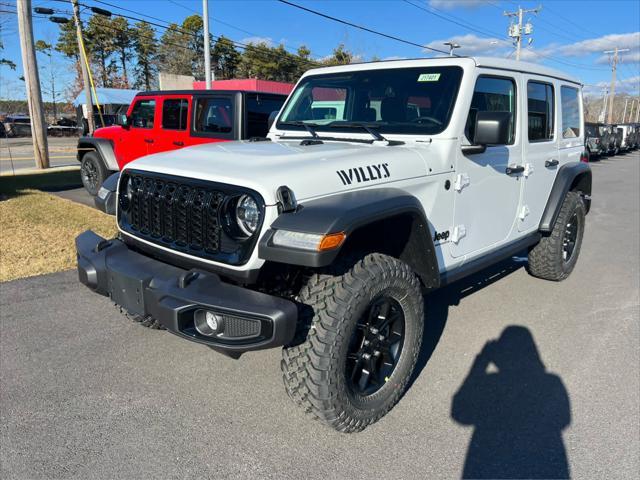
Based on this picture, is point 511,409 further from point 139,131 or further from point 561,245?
point 139,131

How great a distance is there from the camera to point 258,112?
7496 mm

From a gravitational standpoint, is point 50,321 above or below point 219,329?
below

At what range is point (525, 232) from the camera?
434 cm

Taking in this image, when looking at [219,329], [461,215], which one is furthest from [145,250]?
[461,215]

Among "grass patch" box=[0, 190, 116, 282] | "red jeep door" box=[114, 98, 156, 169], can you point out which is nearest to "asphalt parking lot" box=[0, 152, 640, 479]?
"grass patch" box=[0, 190, 116, 282]

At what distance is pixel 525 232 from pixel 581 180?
1371 mm

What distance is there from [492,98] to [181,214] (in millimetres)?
2397

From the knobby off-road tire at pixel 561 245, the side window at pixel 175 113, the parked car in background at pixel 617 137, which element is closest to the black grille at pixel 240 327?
the knobby off-road tire at pixel 561 245

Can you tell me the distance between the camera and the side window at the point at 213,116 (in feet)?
24.5

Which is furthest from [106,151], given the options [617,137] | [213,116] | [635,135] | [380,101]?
[635,135]

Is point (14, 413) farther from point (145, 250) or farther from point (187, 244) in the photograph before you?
point (187, 244)

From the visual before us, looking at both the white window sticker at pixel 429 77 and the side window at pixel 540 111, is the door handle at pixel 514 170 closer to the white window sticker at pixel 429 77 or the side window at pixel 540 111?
the side window at pixel 540 111

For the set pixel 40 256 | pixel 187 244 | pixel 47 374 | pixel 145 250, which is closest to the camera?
pixel 187 244

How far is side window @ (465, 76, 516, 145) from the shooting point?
3.33 metres
